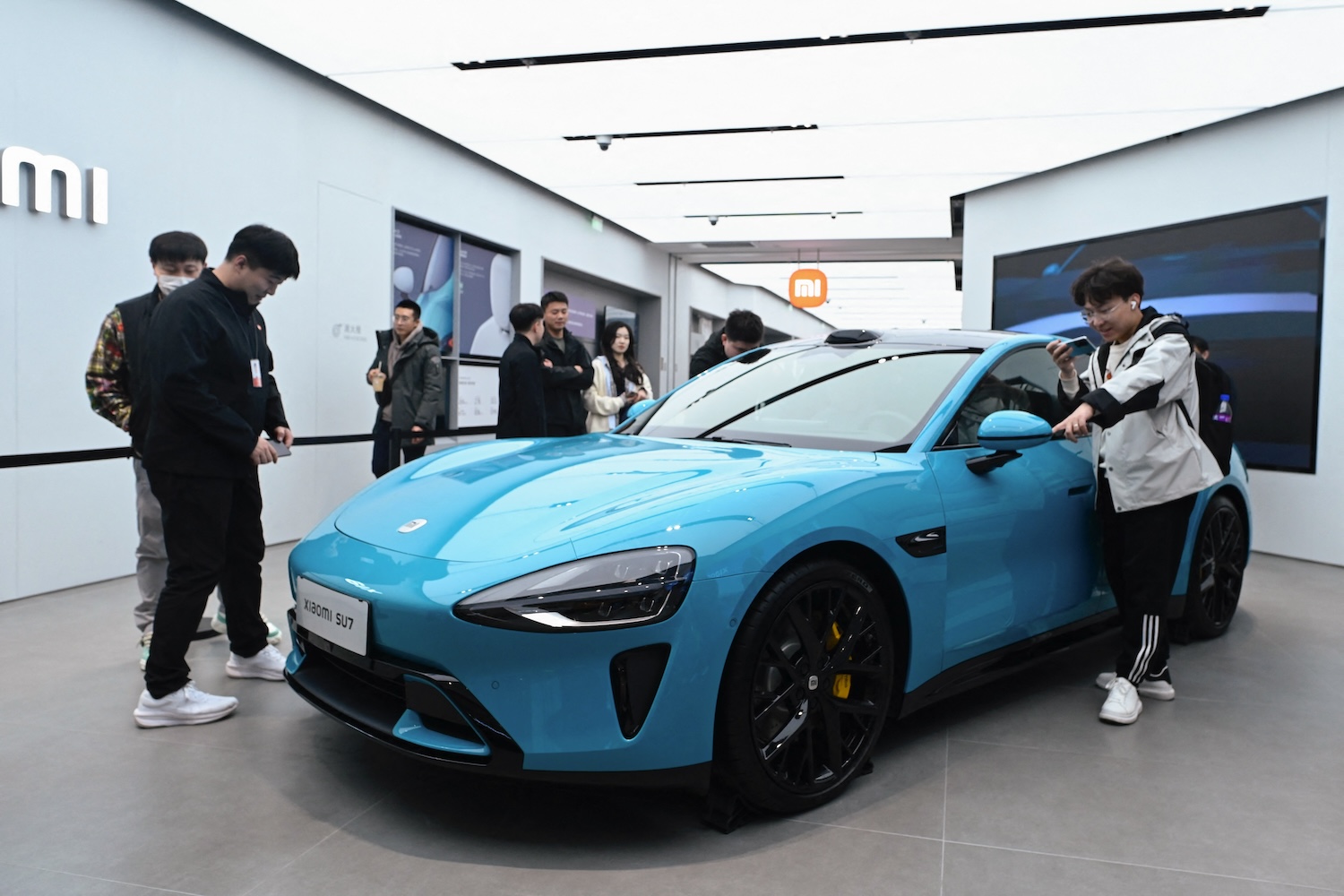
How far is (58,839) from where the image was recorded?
2152 millimetres

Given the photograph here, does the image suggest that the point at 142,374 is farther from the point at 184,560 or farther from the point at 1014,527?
the point at 1014,527

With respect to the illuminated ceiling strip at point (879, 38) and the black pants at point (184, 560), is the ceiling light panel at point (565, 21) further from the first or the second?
the black pants at point (184, 560)

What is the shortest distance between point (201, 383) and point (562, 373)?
265 cm

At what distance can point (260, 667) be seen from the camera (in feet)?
11.2

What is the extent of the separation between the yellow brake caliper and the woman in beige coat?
11.5 feet

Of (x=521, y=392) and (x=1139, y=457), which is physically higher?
(x=521, y=392)

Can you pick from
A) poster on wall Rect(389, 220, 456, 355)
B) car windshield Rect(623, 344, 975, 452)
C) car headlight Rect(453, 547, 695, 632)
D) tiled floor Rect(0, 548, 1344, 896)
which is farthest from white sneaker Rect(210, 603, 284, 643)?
poster on wall Rect(389, 220, 456, 355)

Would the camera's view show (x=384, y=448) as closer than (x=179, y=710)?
No

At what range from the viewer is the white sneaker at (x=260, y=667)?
3412mm

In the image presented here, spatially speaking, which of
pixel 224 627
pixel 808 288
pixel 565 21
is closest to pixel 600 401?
pixel 565 21

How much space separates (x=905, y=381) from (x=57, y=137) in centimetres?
455

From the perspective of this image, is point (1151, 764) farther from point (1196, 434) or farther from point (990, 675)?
point (1196, 434)

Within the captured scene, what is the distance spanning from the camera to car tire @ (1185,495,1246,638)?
12.7 feet

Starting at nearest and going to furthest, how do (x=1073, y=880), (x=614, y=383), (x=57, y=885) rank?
(x=57, y=885) → (x=1073, y=880) → (x=614, y=383)
